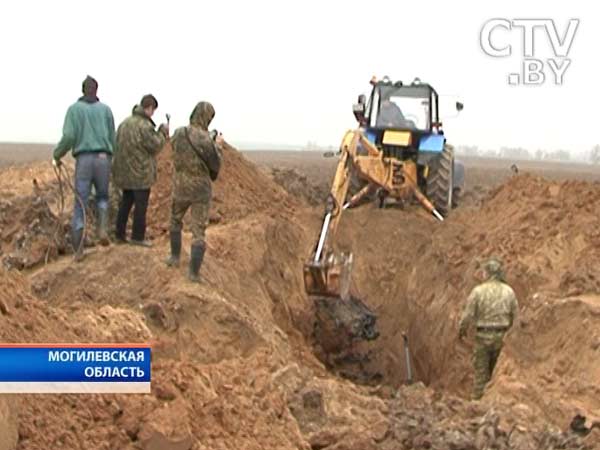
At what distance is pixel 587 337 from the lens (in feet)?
29.7

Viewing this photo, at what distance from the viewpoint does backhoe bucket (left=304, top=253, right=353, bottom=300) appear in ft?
34.3

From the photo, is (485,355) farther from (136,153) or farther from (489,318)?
(136,153)

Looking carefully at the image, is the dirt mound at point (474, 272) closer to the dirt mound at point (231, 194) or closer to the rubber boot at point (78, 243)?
the dirt mound at point (231, 194)

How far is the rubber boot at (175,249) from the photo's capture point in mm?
9273

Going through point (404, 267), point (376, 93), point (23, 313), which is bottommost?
point (404, 267)

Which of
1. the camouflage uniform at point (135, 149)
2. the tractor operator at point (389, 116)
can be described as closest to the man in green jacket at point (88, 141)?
the camouflage uniform at point (135, 149)

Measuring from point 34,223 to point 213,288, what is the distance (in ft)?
7.67

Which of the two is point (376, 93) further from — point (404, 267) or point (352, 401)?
point (352, 401)

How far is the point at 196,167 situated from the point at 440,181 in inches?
249

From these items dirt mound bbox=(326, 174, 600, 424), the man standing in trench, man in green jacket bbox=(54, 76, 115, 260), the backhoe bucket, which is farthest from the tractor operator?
man in green jacket bbox=(54, 76, 115, 260)

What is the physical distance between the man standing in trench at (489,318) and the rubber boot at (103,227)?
3632mm

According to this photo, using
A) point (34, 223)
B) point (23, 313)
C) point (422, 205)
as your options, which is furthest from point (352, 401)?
point (422, 205)

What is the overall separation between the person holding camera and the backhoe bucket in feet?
5.67

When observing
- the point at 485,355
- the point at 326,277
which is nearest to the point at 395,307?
the point at 326,277
